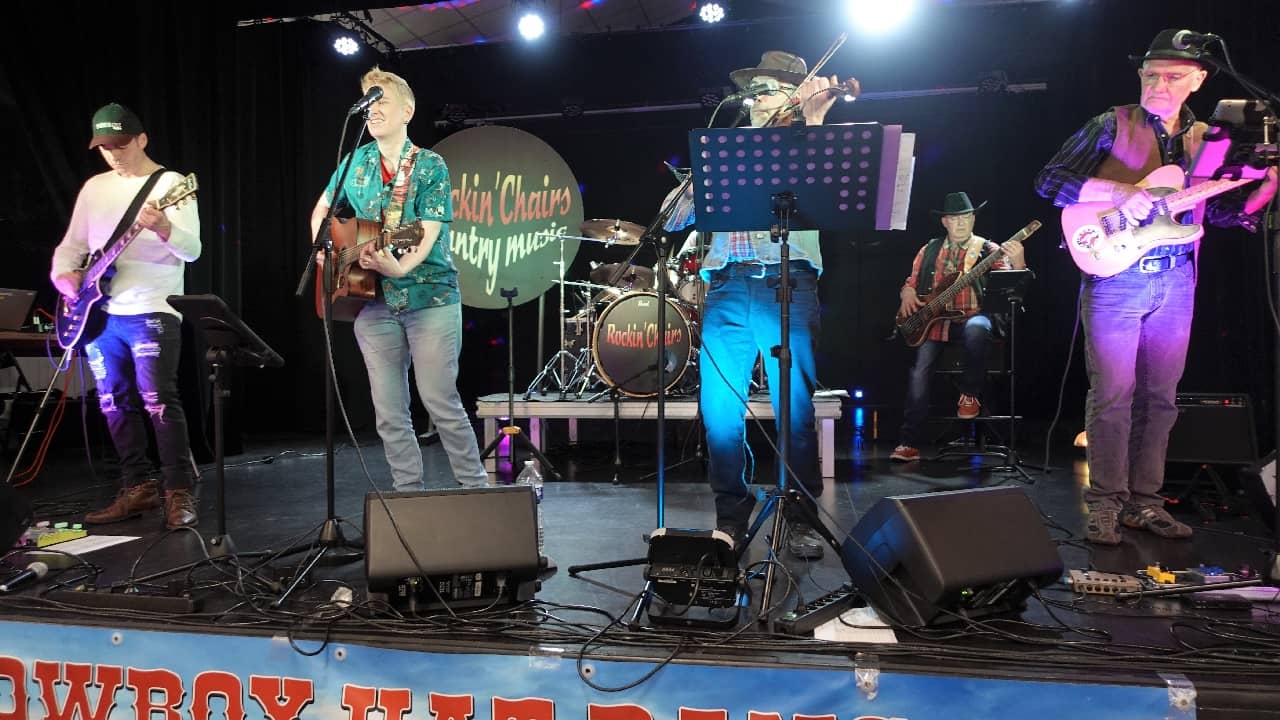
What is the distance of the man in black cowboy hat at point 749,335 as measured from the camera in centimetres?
321

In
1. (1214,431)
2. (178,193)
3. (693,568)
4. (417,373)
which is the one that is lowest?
(693,568)

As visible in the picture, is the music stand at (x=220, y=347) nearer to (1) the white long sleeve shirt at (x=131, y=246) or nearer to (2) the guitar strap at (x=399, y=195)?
(2) the guitar strap at (x=399, y=195)

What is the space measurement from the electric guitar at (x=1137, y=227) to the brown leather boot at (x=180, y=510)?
4276mm

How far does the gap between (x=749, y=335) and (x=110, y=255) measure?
3.19 m

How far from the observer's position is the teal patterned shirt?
10.8 feet

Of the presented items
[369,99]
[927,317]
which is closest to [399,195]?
[369,99]

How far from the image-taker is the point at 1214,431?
165 inches

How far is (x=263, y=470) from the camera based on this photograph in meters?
5.85

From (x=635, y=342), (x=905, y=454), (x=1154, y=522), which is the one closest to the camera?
(x=1154, y=522)

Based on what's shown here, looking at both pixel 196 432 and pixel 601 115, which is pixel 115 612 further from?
pixel 601 115

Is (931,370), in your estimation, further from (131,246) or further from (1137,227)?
(131,246)

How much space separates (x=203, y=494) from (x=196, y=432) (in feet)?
5.63

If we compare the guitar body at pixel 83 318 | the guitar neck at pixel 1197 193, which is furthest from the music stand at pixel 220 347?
the guitar neck at pixel 1197 193

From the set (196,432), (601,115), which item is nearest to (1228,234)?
(601,115)
